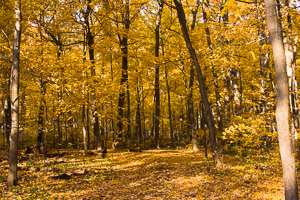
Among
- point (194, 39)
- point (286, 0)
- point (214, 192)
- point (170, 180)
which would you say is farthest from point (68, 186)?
point (286, 0)

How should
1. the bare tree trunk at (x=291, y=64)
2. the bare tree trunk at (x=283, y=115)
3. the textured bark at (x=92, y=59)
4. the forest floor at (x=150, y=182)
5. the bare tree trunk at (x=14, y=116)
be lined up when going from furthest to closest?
the textured bark at (x=92, y=59) → the bare tree trunk at (x=291, y=64) → the bare tree trunk at (x=14, y=116) → the forest floor at (x=150, y=182) → the bare tree trunk at (x=283, y=115)

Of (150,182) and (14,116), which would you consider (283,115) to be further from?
(14,116)

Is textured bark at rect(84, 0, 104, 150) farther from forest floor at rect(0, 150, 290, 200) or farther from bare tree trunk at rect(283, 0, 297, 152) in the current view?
bare tree trunk at rect(283, 0, 297, 152)

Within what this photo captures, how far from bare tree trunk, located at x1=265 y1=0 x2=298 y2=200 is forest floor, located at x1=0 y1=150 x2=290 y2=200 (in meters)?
1.43

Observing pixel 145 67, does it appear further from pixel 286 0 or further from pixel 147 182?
pixel 286 0

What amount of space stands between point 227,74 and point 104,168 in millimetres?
10608

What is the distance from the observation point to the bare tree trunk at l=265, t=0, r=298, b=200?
4320mm

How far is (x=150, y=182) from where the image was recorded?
7312 millimetres

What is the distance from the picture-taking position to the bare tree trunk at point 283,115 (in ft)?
14.2

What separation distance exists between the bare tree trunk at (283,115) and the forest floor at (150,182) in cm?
143

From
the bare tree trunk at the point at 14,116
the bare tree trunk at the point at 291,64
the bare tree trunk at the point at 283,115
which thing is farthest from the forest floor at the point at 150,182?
the bare tree trunk at the point at 291,64

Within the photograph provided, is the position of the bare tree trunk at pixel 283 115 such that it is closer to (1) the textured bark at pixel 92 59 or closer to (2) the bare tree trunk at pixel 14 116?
(2) the bare tree trunk at pixel 14 116

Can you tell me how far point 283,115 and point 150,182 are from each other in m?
4.64

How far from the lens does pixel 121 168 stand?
382 inches
